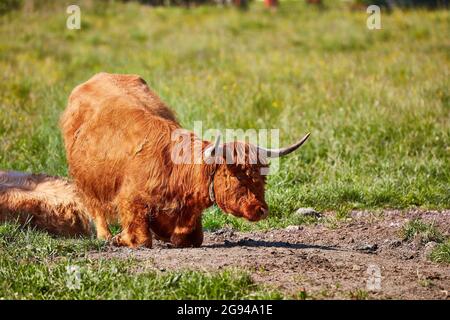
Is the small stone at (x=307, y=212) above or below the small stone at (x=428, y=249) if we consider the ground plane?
above

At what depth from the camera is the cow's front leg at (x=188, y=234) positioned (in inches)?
295

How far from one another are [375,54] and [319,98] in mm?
4833

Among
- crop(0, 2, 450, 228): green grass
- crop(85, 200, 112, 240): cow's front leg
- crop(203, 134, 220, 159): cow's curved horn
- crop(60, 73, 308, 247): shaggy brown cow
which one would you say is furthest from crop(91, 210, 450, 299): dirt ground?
crop(203, 134, 220, 159): cow's curved horn

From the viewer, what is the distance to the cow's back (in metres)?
7.59

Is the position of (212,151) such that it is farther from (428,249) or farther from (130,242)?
(428,249)

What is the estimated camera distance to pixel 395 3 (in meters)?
26.2

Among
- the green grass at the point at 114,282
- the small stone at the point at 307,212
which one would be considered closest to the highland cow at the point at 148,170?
the green grass at the point at 114,282

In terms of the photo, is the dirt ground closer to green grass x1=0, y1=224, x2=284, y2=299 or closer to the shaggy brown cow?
green grass x1=0, y1=224, x2=284, y2=299

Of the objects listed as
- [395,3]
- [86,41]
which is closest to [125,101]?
[86,41]

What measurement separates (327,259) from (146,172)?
1.62m

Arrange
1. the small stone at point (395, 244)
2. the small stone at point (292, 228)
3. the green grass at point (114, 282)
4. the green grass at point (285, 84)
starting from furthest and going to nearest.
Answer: the green grass at point (285, 84) < the small stone at point (292, 228) < the small stone at point (395, 244) < the green grass at point (114, 282)

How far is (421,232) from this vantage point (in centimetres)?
836

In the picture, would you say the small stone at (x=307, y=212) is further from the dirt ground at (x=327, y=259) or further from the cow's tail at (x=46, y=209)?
the cow's tail at (x=46, y=209)

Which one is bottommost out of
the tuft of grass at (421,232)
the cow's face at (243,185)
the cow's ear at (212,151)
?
the tuft of grass at (421,232)
